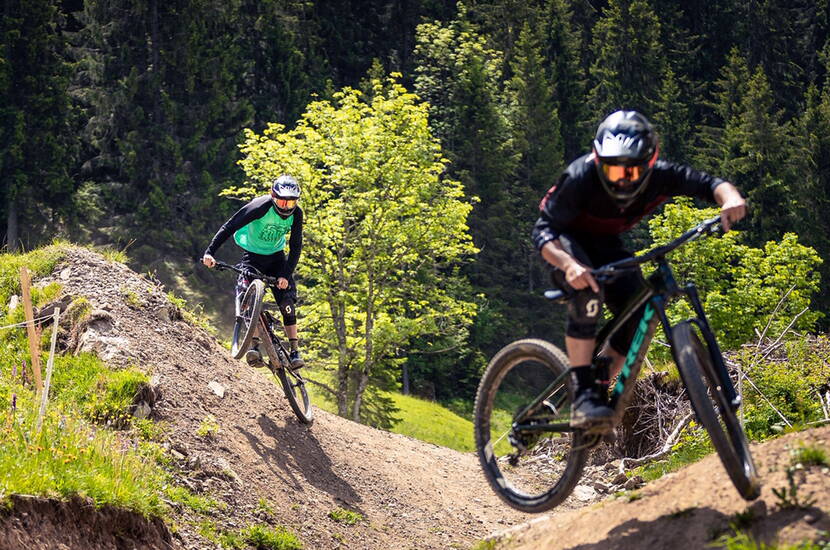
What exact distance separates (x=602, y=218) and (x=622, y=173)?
449 millimetres

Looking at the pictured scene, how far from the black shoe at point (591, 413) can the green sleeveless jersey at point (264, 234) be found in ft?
23.0

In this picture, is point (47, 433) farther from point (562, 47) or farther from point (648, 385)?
point (562, 47)

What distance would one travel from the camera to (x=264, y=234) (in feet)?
41.7

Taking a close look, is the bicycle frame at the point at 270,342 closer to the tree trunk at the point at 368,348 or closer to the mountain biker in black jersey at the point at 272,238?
the mountain biker in black jersey at the point at 272,238

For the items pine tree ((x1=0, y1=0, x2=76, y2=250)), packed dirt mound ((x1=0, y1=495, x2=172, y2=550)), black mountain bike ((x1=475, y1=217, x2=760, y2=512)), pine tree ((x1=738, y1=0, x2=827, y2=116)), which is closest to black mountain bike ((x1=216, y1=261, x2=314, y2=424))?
packed dirt mound ((x1=0, y1=495, x2=172, y2=550))

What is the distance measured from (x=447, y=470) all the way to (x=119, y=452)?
302 inches

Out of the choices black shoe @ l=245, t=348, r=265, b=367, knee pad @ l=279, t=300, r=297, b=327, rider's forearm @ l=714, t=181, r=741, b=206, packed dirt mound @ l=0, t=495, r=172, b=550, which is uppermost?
rider's forearm @ l=714, t=181, r=741, b=206

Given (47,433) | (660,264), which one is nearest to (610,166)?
(660,264)

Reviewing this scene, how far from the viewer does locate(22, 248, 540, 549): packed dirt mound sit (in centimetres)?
1112

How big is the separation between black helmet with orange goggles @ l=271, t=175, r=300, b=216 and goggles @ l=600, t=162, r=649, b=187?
6.81 meters

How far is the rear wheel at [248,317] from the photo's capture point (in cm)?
1249

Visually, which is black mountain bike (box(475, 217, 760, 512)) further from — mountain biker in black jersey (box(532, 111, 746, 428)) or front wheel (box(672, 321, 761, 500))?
mountain biker in black jersey (box(532, 111, 746, 428))

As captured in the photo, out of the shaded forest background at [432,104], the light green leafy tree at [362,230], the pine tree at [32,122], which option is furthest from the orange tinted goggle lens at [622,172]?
the pine tree at [32,122]

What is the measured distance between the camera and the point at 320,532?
11438 millimetres
